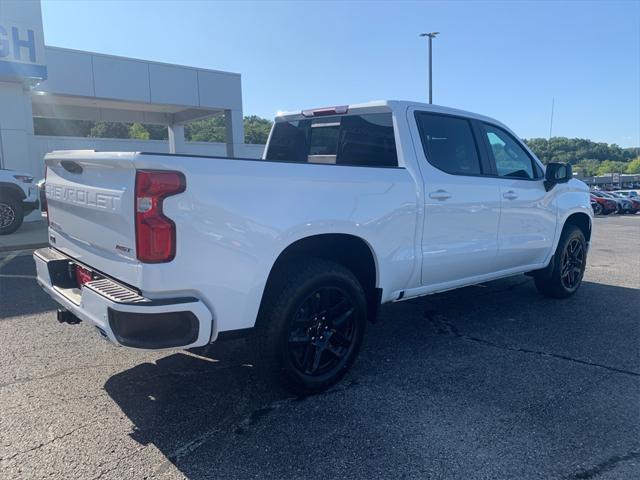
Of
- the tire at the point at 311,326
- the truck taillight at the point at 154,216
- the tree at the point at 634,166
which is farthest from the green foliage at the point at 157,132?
the tree at the point at 634,166

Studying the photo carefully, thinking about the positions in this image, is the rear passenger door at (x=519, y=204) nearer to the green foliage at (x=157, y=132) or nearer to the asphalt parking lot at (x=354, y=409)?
the asphalt parking lot at (x=354, y=409)

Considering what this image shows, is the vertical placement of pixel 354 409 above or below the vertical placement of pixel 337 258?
below

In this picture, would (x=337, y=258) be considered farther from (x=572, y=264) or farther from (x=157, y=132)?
(x=157, y=132)

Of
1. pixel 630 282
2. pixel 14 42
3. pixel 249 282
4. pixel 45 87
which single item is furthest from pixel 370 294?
pixel 45 87

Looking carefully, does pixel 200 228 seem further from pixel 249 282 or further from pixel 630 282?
pixel 630 282

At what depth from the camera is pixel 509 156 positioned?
514 cm

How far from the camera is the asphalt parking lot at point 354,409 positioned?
2.68 metres

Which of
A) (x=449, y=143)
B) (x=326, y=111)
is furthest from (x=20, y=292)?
(x=449, y=143)

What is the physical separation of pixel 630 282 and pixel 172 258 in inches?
263

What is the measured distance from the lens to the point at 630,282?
23.0ft

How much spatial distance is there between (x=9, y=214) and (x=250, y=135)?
3457 centimetres

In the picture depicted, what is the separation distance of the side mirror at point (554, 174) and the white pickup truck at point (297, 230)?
0.07 ft

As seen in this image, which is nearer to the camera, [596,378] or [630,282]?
[596,378]

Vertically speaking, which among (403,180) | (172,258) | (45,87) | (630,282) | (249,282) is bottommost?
(630,282)
